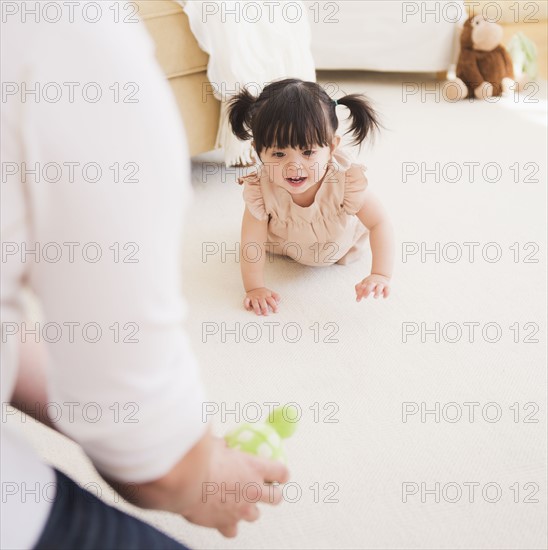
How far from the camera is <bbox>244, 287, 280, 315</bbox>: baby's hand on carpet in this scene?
1.32m

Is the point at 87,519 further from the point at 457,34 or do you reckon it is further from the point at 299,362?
the point at 457,34

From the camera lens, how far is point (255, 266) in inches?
53.1

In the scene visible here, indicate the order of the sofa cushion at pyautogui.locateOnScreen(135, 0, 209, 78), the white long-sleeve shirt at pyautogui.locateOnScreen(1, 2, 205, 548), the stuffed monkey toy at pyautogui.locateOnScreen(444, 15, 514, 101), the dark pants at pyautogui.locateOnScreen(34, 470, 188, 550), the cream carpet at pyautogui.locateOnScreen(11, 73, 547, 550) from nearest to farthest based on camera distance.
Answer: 1. the white long-sleeve shirt at pyautogui.locateOnScreen(1, 2, 205, 548)
2. the dark pants at pyautogui.locateOnScreen(34, 470, 188, 550)
3. the cream carpet at pyautogui.locateOnScreen(11, 73, 547, 550)
4. the sofa cushion at pyautogui.locateOnScreen(135, 0, 209, 78)
5. the stuffed monkey toy at pyautogui.locateOnScreen(444, 15, 514, 101)

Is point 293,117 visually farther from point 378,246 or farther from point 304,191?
point 378,246

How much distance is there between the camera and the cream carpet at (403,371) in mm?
919

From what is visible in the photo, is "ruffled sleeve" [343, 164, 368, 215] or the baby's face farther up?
the baby's face

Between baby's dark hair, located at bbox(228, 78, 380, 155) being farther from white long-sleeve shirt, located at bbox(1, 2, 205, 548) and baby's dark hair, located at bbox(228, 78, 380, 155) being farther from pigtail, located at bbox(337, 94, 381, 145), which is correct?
white long-sleeve shirt, located at bbox(1, 2, 205, 548)

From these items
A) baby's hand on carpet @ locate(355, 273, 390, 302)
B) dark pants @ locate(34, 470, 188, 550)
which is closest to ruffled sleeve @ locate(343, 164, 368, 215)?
baby's hand on carpet @ locate(355, 273, 390, 302)

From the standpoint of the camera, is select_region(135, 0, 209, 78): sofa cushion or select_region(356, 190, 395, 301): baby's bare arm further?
select_region(135, 0, 209, 78): sofa cushion

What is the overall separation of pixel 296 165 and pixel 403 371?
403 millimetres

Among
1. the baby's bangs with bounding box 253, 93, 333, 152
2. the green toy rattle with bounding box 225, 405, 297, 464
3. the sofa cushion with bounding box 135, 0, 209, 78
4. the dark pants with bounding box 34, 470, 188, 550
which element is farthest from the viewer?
the sofa cushion with bounding box 135, 0, 209, 78

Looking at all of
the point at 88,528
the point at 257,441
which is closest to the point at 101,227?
the point at 88,528

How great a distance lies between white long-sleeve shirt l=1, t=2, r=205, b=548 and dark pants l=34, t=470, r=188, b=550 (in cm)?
8

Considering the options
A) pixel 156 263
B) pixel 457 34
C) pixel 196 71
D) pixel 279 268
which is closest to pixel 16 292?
pixel 156 263
